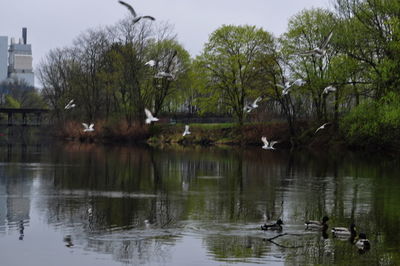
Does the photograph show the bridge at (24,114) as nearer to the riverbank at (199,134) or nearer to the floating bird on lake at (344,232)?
the riverbank at (199,134)

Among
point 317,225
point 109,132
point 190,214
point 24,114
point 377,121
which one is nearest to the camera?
point 317,225

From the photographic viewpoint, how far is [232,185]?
118 feet

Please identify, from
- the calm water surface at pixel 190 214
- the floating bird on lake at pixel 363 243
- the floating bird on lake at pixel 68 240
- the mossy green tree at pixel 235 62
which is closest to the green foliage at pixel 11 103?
the mossy green tree at pixel 235 62

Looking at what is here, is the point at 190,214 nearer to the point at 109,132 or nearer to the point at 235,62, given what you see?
the point at 235,62

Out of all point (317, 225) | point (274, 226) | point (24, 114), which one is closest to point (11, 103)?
point (24, 114)

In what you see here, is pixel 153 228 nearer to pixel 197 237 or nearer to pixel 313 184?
pixel 197 237

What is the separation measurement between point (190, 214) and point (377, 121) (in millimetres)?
34093

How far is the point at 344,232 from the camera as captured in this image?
853 inches

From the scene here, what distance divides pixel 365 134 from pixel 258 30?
94.4 feet

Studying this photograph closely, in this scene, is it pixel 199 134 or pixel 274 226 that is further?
pixel 199 134

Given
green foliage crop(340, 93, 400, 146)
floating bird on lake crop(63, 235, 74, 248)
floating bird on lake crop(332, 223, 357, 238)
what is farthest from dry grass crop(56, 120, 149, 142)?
floating bird on lake crop(332, 223, 357, 238)

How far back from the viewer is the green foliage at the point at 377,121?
53.3 m

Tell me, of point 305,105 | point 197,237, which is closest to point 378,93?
point 305,105

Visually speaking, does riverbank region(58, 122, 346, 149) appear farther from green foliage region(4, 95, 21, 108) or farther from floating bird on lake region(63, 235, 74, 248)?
green foliage region(4, 95, 21, 108)
